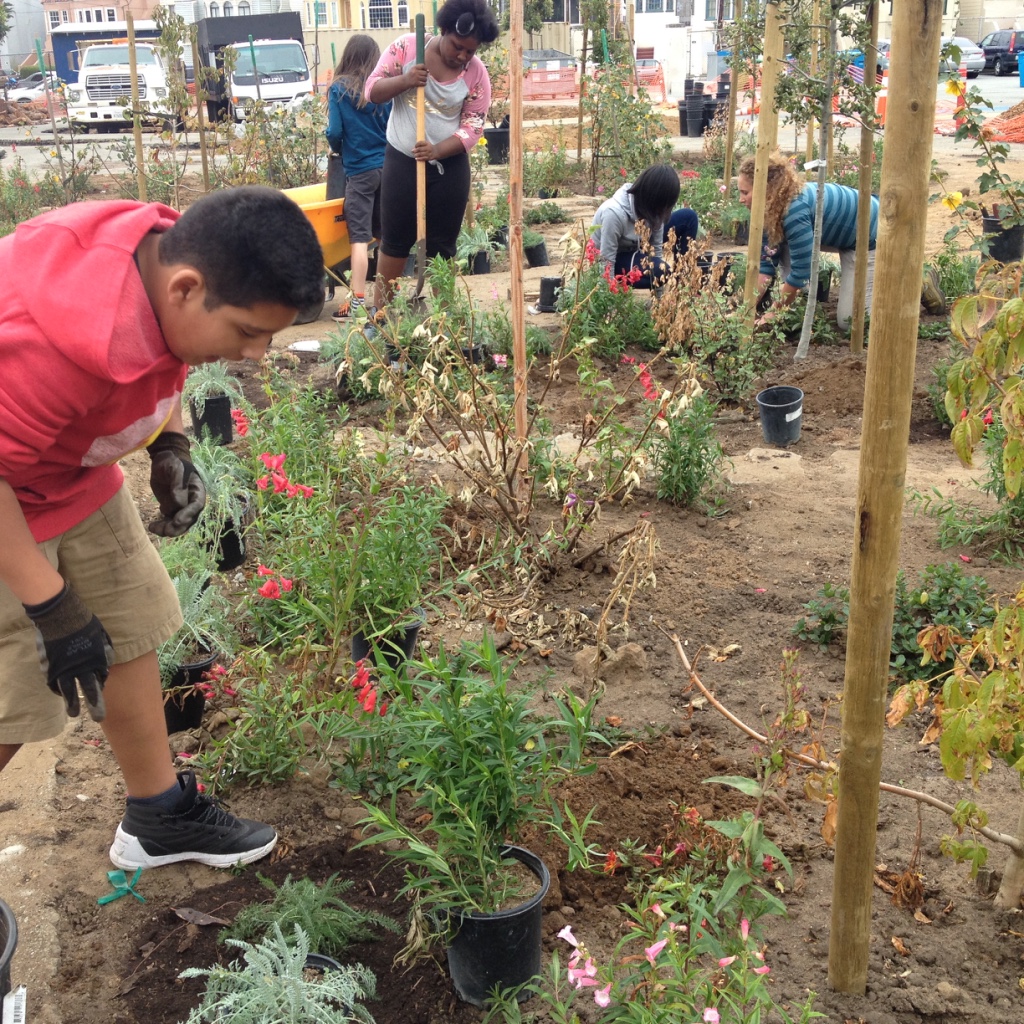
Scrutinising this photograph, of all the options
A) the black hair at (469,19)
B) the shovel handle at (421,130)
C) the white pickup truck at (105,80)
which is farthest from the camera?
the white pickup truck at (105,80)

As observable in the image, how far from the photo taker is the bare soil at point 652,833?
2188mm

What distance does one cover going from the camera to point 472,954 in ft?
6.90

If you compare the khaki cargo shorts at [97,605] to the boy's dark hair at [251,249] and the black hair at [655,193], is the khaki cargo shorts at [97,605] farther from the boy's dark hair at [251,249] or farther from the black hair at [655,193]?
the black hair at [655,193]

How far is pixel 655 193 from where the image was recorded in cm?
663

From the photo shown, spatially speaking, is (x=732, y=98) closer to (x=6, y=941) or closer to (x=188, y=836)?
(x=188, y=836)

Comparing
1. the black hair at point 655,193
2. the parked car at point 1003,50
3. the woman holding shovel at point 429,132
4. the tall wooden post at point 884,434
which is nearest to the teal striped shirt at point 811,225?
the black hair at point 655,193

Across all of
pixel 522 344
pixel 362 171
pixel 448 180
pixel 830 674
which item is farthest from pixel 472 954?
pixel 362 171

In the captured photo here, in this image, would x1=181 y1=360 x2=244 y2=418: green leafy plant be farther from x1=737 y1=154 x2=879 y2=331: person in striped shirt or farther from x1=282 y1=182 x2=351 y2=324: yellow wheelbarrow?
x1=737 y1=154 x2=879 y2=331: person in striped shirt

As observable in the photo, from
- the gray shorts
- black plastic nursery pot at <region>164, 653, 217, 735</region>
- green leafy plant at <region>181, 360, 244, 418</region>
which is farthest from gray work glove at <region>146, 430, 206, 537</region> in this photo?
the gray shorts

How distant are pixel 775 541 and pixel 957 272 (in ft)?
13.0

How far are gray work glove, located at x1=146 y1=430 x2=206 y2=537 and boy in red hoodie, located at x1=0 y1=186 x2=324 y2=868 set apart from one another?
0.05m

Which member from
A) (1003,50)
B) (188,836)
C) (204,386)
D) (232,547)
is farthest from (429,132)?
(1003,50)

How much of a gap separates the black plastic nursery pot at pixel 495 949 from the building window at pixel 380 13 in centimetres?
4795

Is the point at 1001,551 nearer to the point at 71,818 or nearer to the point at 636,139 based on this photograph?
→ the point at 71,818
